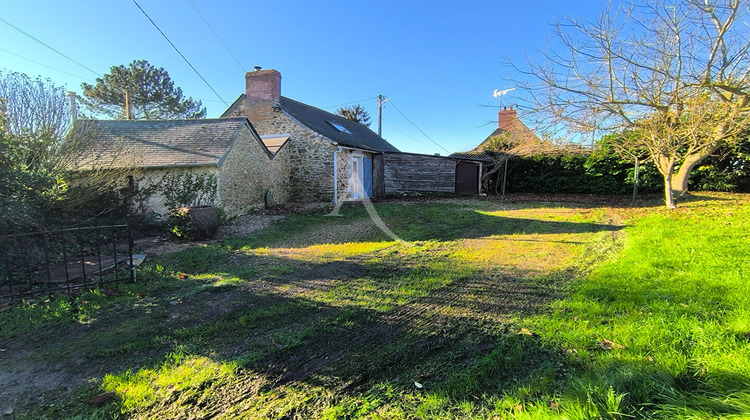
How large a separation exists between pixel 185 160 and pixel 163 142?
71.4 inches

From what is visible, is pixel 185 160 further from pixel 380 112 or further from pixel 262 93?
pixel 380 112

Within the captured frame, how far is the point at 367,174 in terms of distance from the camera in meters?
16.3

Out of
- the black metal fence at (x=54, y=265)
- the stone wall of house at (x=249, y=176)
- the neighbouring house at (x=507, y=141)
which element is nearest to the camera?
the black metal fence at (x=54, y=265)

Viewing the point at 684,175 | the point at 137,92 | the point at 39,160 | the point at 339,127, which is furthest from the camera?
the point at 137,92

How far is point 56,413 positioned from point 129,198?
9.02m

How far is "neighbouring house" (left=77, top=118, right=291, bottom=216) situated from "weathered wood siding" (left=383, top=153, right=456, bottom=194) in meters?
7.15

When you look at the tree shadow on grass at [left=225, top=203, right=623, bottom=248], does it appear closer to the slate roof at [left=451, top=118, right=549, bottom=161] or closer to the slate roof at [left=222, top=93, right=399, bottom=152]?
the slate roof at [left=222, top=93, right=399, bottom=152]

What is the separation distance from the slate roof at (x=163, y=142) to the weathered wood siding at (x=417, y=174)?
798 cm

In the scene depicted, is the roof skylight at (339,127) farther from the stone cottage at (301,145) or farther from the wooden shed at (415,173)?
the stone cottage at (301,145)

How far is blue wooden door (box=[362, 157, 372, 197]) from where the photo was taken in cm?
1593

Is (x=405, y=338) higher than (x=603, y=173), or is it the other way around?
(x=603, y=173)

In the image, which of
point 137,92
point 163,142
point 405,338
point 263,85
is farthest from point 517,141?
point 137,92

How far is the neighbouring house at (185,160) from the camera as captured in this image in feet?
30.7

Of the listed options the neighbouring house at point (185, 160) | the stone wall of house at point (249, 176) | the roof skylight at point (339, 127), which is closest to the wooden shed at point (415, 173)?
the roof skylight at point (339, 127)
